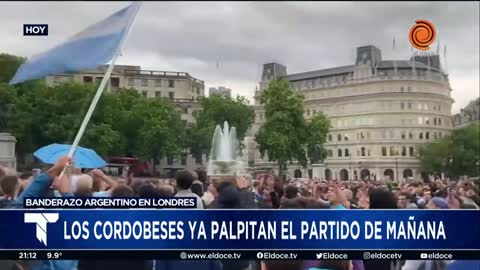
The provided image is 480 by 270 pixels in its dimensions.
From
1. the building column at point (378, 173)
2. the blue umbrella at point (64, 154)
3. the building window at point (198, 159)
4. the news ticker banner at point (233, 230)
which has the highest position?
the blue umbrella at point (64, 154)

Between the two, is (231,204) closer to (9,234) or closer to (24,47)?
(9,234)

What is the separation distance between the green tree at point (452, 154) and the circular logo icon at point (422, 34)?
2.96 ft

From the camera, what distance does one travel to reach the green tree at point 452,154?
510cm

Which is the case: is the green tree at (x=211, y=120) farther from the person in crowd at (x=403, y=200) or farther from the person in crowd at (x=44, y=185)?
the person in crowd at (x=403, y=200)

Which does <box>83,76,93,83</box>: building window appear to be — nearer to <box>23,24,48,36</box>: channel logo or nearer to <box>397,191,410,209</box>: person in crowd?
<box>23,24,48,36</box>: channel logo

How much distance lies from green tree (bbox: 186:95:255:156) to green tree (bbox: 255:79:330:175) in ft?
0.65

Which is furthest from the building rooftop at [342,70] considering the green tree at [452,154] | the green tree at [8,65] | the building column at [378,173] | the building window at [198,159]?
the green tree at [8,65]

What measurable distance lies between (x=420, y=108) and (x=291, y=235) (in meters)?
1.66

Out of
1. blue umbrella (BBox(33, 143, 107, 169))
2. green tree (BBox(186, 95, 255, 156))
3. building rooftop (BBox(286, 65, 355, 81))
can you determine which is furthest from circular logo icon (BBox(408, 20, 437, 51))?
blue umbrella (BBox(33, 143, 107, 169))

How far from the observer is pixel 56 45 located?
467 cm

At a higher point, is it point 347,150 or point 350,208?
point 347,150

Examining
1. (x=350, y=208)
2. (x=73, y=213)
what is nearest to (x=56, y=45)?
(x=73, y=213)

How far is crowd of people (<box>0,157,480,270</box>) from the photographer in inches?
187

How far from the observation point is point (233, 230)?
4797 mm
